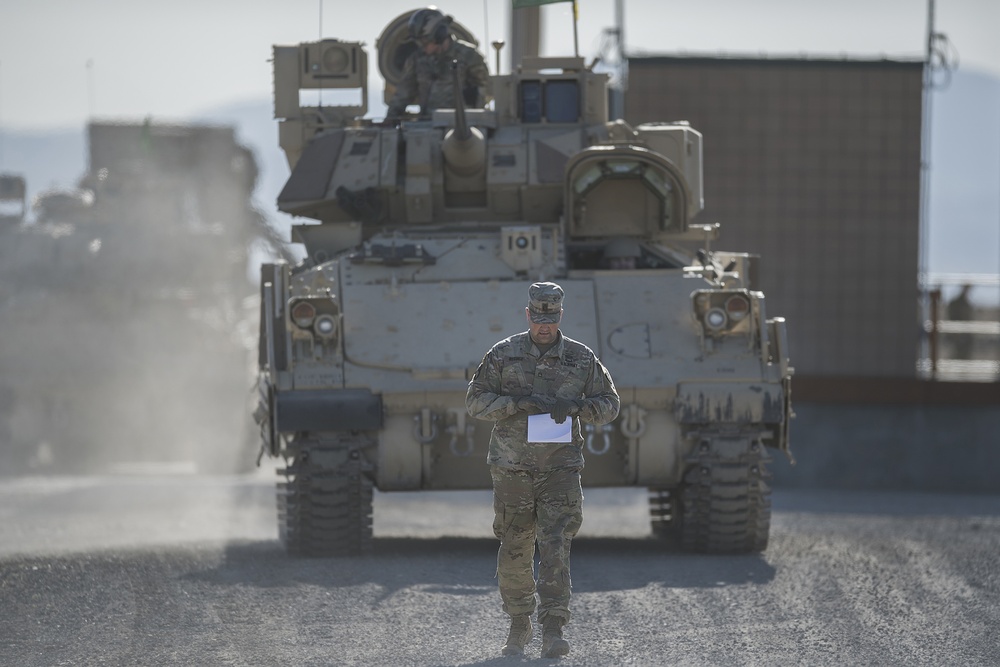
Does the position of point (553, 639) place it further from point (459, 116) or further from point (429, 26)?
point (429, 26)

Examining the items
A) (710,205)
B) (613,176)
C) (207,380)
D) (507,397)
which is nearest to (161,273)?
(207,380)

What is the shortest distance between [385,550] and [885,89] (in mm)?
13034

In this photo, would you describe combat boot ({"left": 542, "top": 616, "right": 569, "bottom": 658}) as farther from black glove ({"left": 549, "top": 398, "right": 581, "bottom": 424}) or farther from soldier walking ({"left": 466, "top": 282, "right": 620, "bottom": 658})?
black glove ({"left": 549, "top": 398, "right": 581, "bottom": 424})

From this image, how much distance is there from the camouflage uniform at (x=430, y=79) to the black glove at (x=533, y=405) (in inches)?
325

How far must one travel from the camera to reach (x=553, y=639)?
Result: 913cm

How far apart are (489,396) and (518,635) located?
45.6 inches

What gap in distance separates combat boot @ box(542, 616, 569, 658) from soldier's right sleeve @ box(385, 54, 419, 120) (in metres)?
8.66

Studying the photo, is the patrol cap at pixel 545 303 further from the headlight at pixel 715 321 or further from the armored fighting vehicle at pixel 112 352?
the armored fighting vehicle at pixel 112 352

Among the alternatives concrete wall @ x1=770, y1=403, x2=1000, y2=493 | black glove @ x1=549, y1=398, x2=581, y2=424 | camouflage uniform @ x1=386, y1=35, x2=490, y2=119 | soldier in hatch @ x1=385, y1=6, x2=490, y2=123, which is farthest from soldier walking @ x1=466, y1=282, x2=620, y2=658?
concrete wall @ x1=770, y1=403, x2=1000, y2=493

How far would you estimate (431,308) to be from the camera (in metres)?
13.9

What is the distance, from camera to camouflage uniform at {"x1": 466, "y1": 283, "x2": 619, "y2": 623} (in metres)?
9.23

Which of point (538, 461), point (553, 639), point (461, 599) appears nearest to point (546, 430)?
point (538, 461)

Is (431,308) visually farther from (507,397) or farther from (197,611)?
(507,397)

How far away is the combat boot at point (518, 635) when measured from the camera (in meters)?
9.23
